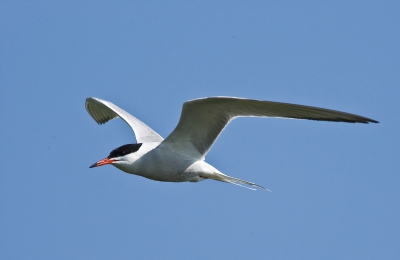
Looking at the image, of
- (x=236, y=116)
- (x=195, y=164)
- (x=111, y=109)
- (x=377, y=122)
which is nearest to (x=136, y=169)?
(x=195, y=164)

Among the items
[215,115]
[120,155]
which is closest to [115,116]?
[120,155]

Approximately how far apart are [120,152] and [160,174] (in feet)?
2.15

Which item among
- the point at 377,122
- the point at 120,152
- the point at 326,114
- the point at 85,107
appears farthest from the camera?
the point at 85,107

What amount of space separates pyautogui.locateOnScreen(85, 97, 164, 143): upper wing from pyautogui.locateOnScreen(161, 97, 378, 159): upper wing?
1342 mm

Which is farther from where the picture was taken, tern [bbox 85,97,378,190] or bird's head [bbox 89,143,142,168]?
bird's head [bbox 89,143,142,168]

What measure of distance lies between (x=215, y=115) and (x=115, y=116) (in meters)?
4.25

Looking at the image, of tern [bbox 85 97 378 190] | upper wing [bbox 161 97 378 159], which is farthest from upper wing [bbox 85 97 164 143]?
upper wing [bbox 161 97 378 159]

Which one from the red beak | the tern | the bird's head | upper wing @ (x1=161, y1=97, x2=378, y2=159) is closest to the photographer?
upper wing @ (x1=161, y1=97, x2=378, y2=159)

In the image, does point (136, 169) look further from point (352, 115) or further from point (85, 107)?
point (85, 107)

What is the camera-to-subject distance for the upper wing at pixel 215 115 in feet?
23.3

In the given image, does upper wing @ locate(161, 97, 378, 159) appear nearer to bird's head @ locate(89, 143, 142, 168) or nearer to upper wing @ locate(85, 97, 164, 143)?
bird's head @ locate(89, 143, 142, 168)

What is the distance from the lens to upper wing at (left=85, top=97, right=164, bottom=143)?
10.0m

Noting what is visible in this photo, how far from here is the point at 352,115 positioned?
22.1ft

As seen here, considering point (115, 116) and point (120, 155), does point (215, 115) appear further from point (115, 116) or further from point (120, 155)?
point (115, 116)
